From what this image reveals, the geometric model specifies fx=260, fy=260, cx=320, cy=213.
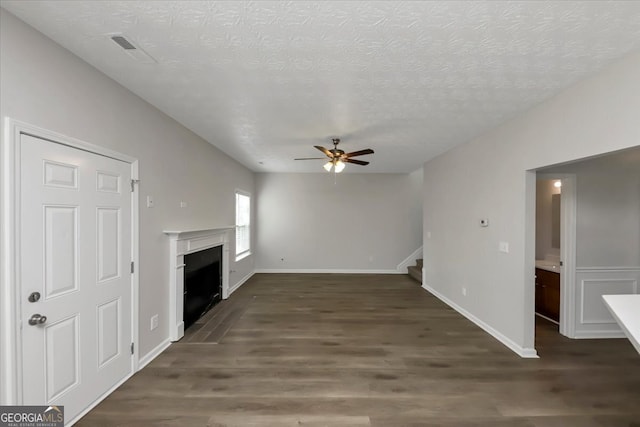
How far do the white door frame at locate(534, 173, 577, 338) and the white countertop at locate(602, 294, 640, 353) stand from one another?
5.86ft

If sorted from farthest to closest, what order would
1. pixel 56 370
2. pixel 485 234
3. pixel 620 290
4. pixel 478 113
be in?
1. pixel 485 234
2. pixel 620 290
3. pixel 478 113
4. pixel 56 370

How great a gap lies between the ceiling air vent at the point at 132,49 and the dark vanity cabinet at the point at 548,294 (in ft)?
16.7

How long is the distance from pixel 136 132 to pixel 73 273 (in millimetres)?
1373

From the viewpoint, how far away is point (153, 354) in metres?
2.77

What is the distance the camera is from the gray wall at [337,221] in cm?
697

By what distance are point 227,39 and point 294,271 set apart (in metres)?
5.96

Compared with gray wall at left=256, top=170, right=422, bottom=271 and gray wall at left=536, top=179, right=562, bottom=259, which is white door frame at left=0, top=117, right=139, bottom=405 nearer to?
gray wall at left=256, top=170, right=422, bottom=271

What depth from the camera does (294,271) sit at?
6.99 m

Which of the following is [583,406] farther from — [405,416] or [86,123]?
[86,123]

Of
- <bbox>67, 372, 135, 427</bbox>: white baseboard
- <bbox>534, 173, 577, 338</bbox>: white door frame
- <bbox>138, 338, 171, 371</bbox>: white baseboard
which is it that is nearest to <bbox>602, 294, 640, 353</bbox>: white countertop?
<bbox>534, 173, 577, 338</bbox>: white door frame

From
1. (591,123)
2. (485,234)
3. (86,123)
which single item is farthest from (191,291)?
(591,123)

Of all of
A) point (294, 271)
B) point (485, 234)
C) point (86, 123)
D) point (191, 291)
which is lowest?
point (294, 271)

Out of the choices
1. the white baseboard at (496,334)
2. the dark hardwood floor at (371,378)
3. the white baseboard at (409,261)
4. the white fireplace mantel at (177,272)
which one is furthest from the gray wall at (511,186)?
the white fireplace mantel at (177,272)

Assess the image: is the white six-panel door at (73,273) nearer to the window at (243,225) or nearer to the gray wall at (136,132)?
the gray wall at (136,132)
